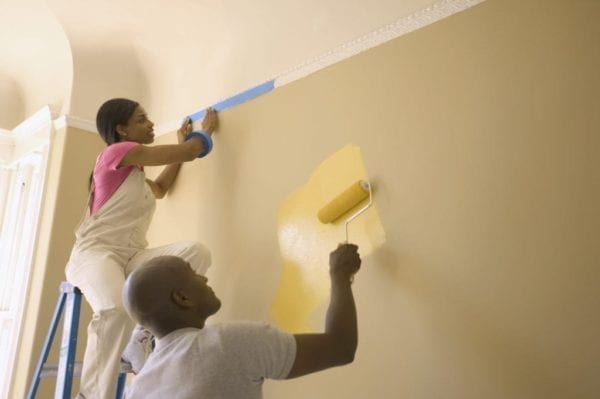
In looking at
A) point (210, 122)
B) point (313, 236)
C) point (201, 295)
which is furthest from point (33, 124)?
point (201, 295)

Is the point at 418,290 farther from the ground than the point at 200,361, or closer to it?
farther from the ground

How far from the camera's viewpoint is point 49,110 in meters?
2.68

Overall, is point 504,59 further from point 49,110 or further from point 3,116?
point 3,116

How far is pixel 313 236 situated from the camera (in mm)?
1631

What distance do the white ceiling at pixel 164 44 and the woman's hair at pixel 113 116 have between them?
348mm

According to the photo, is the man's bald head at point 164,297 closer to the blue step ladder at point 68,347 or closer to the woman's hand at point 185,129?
the blue step ladder at point 68,347

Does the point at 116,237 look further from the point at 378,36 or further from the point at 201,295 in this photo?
the point at 378,36

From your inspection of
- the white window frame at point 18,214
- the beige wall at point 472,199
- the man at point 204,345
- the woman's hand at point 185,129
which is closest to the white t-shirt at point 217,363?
the man at point 204,345

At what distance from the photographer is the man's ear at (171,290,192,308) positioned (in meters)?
0.98

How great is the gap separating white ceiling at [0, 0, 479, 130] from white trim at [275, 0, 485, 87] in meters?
0.02

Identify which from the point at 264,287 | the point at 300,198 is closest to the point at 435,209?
the point at 300,198

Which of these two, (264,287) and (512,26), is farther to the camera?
(264,287)

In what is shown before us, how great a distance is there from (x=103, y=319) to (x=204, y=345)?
74 cm

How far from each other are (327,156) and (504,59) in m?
0.58
